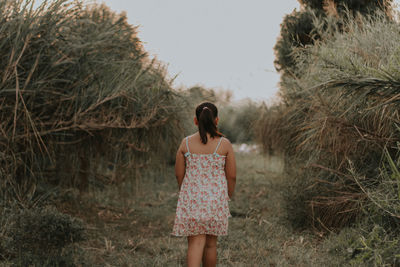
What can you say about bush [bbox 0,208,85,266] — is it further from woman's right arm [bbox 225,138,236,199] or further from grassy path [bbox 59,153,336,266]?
woman's right arm [bbox 225,138,236,199]

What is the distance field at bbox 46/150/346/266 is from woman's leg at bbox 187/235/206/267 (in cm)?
66

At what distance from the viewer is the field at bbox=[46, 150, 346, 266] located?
430 centimetres

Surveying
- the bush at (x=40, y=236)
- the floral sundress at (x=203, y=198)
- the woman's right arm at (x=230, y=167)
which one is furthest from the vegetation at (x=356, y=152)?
the bush at (x=40, y=236)

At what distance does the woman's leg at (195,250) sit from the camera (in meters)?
3.55

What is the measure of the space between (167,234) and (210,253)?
1.95 metres

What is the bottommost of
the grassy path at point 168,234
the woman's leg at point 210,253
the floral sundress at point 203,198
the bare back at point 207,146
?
the grassy path at point 168,234

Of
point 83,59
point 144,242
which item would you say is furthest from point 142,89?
point 144,242

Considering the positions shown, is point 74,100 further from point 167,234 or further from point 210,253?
point 210,253

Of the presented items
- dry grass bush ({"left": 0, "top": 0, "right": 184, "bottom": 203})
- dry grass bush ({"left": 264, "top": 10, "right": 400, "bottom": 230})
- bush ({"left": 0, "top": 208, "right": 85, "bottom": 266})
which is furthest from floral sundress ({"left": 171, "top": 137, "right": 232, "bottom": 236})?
dry grass bush ({"left": 0, "top": 0, "right": 184, "bottom": 203})

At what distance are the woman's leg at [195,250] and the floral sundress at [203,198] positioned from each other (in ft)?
0.26

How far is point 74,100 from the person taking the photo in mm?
4883

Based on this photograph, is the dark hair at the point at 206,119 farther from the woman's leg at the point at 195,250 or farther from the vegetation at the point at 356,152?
the vegetation at the point at 356,152

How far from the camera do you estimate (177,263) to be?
4258 millimetres

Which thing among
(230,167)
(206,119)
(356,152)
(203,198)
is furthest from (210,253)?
(356,152)
